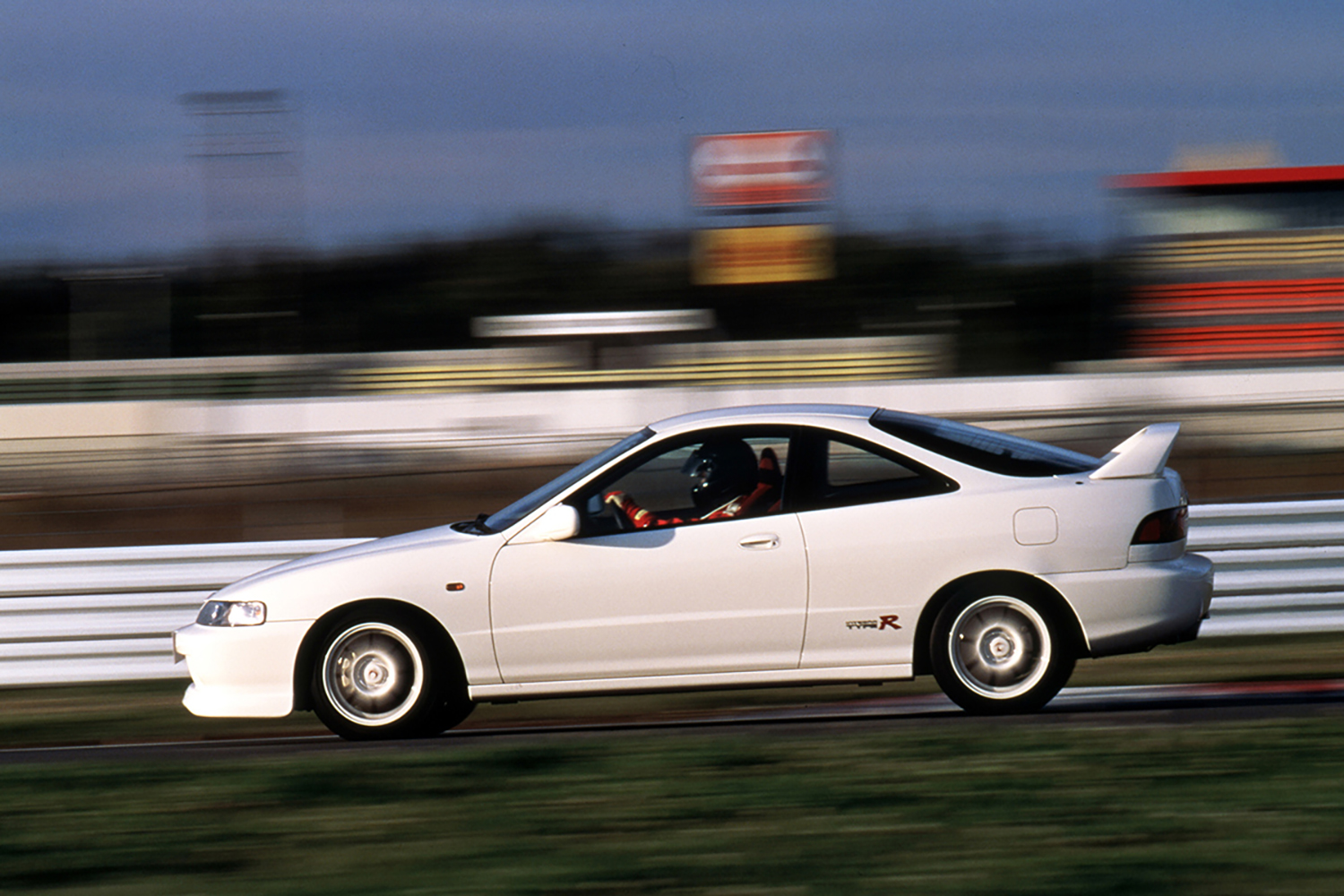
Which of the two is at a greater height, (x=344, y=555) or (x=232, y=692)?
(x=344, y=555)

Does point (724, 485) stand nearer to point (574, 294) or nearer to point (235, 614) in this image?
point (235, 614)

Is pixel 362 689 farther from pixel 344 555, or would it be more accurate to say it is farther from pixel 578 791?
pixel 578 791

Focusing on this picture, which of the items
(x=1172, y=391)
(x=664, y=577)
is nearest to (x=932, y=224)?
(x=1172, y=391)

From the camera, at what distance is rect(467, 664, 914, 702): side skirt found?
6.38 metres

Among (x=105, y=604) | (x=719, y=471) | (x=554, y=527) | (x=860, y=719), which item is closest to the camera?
(x=554, y=527)

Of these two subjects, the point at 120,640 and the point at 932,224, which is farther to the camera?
the point at 932,224

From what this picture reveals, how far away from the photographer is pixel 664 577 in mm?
6398

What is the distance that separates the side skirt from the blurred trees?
3599cm

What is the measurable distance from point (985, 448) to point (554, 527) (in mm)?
1871

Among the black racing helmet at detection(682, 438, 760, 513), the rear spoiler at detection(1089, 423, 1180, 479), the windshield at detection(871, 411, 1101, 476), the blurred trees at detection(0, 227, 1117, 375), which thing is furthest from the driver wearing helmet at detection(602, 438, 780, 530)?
the blurred trees at detection(0, 227, 1117, 375)

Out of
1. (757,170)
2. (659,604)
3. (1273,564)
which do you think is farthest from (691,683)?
(757,170)

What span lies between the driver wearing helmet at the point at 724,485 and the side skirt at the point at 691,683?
65 cm

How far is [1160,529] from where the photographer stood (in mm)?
6426

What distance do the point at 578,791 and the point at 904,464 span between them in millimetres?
2154
